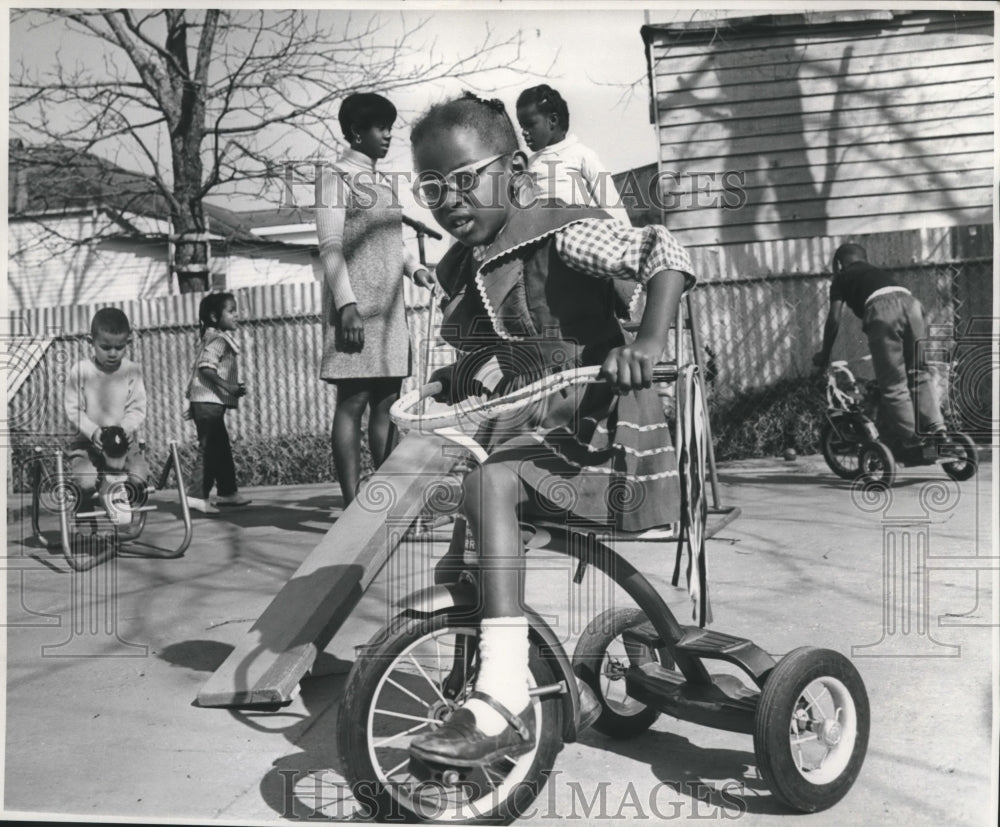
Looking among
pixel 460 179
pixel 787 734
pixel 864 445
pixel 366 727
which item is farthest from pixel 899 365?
pixel 366 727

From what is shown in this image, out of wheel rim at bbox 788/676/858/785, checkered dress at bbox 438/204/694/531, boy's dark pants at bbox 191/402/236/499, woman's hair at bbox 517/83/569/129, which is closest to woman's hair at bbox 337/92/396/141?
woman's hair at bbox 517/83/569/129

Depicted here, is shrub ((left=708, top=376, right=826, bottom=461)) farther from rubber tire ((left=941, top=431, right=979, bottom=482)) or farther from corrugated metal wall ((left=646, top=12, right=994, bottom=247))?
corrugated metal wall ((left=646, top=12, right=994, bottom=247))

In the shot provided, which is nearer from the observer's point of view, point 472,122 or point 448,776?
point 448,776

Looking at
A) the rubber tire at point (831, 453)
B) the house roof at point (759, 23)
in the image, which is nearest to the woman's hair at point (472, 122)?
the rubber tire at point (831, 453)

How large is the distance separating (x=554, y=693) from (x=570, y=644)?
1.29 metres

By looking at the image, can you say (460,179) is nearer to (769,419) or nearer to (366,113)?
(366,113)

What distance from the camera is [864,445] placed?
243 inches

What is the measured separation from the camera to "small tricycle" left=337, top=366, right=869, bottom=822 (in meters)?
2.10

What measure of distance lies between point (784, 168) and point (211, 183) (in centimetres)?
523

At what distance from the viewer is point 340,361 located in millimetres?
4398

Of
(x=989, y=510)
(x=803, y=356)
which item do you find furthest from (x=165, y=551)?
(x=803, y=356)

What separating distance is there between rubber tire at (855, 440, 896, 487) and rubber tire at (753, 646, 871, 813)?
3851 mm

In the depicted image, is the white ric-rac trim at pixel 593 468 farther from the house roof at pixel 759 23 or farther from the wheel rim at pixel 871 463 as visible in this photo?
the house roof at pixel 759 23

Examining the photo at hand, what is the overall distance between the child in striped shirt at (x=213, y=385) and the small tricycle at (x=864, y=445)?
368 cm
